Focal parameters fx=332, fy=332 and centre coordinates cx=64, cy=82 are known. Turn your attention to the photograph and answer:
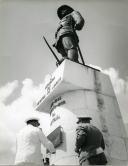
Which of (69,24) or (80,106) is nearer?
(80,106)

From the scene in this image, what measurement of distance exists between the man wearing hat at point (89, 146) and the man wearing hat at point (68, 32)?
63.4 inches

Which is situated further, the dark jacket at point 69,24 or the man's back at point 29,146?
the dark jacket at point 69,24

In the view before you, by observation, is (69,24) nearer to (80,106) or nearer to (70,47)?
(70,47)

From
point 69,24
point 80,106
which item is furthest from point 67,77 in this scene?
point 69,24

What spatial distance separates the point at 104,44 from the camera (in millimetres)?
5156

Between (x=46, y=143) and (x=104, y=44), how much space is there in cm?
235

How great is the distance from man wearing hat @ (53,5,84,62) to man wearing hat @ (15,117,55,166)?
1.75m

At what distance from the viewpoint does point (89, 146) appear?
11.1 ft

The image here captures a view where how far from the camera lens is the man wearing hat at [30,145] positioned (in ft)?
10.2

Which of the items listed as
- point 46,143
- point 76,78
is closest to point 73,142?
point 46,143

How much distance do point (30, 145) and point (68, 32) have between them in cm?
225

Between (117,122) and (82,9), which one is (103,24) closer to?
(82,9)

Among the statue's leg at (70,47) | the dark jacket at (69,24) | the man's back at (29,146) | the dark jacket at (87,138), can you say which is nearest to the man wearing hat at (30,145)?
the man's back at (29,146)

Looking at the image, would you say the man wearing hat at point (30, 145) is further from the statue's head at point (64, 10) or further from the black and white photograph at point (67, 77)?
the statue's head at point (64, 10)
